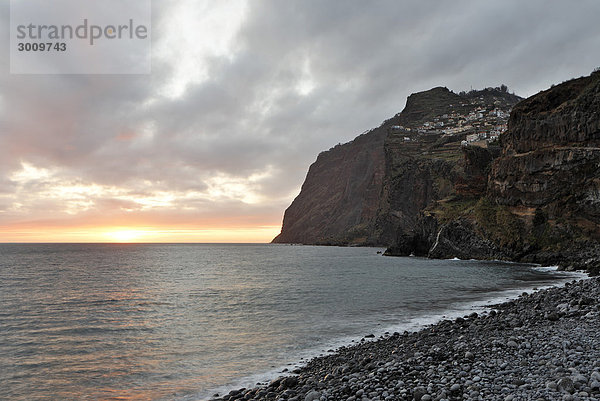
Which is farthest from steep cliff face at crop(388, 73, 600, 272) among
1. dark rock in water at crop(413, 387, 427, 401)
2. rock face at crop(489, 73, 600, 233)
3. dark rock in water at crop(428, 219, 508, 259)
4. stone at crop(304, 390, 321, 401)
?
stone at crop(304, 390, 321, 401)

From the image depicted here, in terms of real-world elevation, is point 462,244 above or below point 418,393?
below

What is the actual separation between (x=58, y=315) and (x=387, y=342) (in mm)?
23062

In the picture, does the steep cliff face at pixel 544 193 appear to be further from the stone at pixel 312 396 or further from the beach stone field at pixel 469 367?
the stone at pixel 312 396

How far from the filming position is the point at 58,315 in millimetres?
25109

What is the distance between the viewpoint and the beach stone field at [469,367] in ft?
26.3

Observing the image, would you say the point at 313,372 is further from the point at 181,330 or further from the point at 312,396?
the point at 181,330

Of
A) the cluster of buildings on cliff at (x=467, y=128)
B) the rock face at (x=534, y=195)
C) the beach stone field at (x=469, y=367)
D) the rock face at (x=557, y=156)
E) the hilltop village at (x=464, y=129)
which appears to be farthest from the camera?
the hilltop village at (x=464, y=129)

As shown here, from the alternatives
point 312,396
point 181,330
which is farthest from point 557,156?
point 312,396

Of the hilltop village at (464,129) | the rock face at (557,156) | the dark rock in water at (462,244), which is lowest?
the dark rock in water at (462,244)

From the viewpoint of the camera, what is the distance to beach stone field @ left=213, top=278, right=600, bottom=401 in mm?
8031

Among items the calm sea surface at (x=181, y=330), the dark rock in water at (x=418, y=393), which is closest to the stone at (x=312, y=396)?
the dark rock in water at (x=418, y=393)

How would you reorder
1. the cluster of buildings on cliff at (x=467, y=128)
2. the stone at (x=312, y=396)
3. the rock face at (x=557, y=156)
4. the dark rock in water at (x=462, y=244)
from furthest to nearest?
the cluster of buildings on cliff at (x=467, y=128)
the dark rock in water at (x=462, y=244)
the rock face at (x=557, y=156)
the stone at (x=312, y=396)

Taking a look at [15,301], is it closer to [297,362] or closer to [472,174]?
[297,362]

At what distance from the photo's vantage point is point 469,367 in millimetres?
9930
